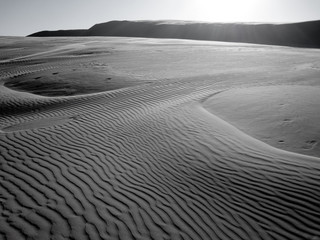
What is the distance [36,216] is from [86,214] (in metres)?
0.71

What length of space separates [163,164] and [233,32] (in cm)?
5038

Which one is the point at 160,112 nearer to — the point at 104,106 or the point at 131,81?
the point at 104,106

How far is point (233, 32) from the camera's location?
5094 centimetres

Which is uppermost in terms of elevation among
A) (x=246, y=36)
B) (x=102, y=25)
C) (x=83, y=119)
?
(x=102, y=25)

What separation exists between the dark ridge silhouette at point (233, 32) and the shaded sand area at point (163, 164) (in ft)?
116

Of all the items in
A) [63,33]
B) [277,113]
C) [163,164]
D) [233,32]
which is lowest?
[163,164]

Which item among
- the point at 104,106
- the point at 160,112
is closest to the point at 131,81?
the point at 104,106

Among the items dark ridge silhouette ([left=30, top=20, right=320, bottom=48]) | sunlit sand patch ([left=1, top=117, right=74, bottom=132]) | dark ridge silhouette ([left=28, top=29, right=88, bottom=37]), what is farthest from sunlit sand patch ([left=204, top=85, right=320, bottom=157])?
dark ridge silhouette ([left=28, top=29, right=88, bottom=37])

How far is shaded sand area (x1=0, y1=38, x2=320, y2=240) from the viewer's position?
389 cm

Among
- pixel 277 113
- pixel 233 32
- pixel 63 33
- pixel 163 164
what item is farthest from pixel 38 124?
pixel 63 33

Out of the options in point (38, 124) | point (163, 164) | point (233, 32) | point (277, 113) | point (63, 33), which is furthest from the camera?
point (63, 33)

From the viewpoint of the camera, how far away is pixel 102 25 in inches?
3066

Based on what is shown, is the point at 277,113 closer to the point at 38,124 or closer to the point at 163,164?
the point at 163,164

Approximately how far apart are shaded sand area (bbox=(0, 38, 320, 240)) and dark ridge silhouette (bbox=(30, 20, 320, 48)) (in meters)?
35.5
